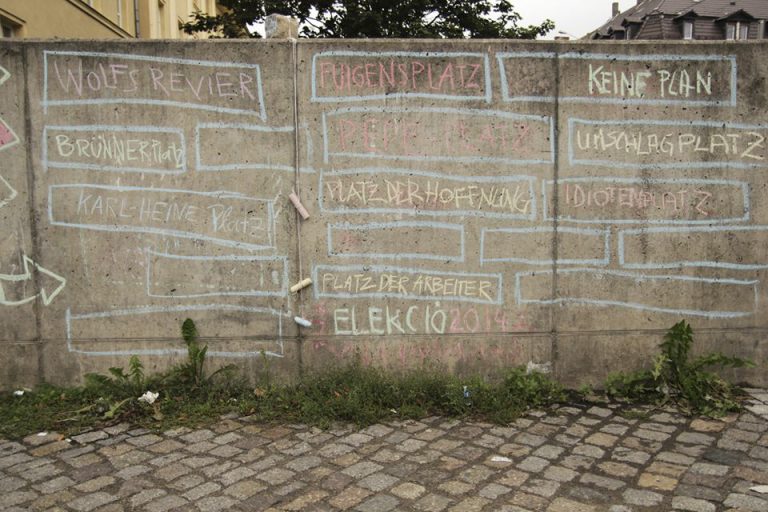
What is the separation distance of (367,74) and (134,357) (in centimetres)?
258

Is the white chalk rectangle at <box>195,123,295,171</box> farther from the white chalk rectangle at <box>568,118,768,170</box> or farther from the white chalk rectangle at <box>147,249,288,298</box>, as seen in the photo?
the white chalk rectangle at <box>568,118,768,170</box>

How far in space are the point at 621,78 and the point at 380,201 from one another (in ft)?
6.29

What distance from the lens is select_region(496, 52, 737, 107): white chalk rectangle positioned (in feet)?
14.1

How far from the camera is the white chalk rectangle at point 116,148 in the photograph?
426 centimetres

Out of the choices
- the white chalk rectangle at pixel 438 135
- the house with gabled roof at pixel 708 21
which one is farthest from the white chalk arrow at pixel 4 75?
the house with gabled roof at pixel 708 21

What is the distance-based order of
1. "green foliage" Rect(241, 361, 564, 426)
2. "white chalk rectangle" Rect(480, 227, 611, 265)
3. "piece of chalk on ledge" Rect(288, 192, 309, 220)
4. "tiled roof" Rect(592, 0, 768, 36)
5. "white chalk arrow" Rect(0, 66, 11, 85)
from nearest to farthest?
"green foliage" Rect(241, 361, 564, 426)
"white chalk arrow" Rect(0, 66, 11, 85)
"piece of chalk on ledge" Rect(288, 192, 309, 220)
"white chalk rectangle" Rect(480, 227, 611, 265)
"tiled roof" Rect(592, 0, 768, 36)

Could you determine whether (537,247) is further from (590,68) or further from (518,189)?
(590,68)

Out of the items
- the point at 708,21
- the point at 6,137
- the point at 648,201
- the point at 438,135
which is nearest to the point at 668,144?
the point at 648,201

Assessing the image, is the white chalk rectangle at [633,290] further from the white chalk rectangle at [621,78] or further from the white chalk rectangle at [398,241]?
the white chalk rectangle at [621,78]

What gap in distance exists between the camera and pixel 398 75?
4289 mm

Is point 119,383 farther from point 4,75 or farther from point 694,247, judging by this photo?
point 694,247

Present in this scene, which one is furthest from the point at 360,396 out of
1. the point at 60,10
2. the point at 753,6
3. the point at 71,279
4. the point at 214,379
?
the point at 753,6

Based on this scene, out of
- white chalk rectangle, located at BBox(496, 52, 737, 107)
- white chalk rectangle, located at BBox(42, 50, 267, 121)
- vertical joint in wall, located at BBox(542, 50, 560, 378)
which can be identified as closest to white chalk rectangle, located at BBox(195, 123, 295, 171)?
white chalk rectangle, located at BBox(42, 50, 267, 121)

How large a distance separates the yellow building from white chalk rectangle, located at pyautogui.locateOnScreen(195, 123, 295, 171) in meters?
2.83
